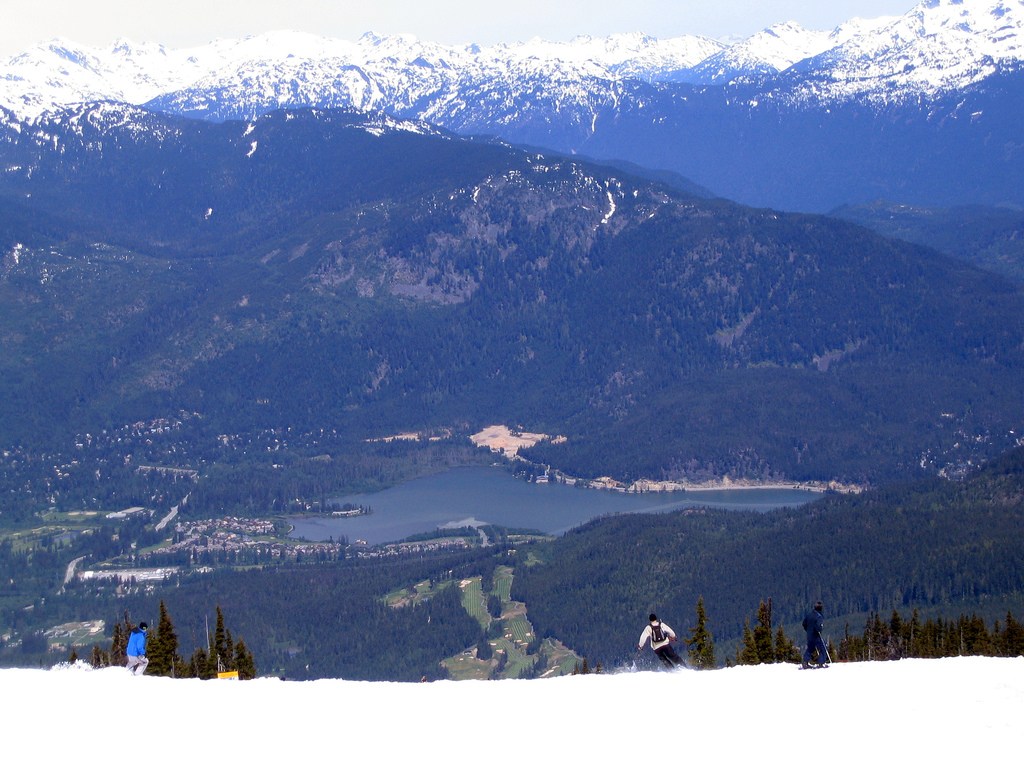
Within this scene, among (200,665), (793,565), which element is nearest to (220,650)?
(200,665)

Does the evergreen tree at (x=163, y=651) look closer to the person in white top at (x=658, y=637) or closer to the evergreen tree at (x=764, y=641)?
the person in white top at (x=658, y=637)

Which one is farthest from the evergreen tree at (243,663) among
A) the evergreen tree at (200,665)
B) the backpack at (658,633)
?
the backpack at (658,633)

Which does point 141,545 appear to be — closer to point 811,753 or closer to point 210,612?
point 210,612

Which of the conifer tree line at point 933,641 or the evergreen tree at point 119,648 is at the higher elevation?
the evergreen tree at point 119,648

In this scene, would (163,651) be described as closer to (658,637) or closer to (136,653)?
(136,653)

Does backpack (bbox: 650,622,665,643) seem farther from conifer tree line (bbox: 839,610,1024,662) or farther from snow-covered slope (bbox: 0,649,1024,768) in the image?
conifer tree line (bbox: 839,610,1024,662)

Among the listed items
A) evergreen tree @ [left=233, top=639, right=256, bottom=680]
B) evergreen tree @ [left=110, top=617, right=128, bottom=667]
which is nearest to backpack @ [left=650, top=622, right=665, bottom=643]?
evergreen tree @ [left=233, top=639, right=256, bottom=680]
